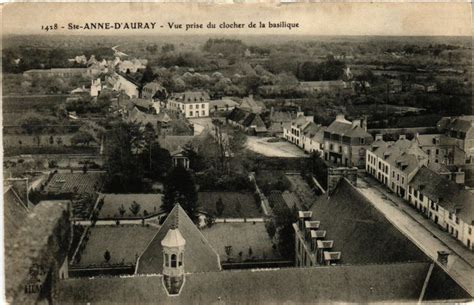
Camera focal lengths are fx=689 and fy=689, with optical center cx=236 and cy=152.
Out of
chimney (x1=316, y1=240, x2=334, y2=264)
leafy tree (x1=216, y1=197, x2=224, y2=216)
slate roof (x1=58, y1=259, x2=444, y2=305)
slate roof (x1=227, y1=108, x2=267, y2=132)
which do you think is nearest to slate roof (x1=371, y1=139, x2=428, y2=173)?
chimney (x1=316, y1=240, x2=334, y2=264)

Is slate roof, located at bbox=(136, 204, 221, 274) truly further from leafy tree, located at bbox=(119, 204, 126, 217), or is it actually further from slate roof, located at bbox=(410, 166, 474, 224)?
slate roof, located at bbox=(410, 166, 474, 224)

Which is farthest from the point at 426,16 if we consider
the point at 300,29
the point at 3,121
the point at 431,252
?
the point at 3,121

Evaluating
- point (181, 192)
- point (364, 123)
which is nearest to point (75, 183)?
point (181, 192)

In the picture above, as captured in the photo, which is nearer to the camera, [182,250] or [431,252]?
[182,250]

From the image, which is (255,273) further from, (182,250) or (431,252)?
(431,252)

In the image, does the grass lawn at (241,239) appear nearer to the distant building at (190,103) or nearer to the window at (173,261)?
the window at (173,261)
